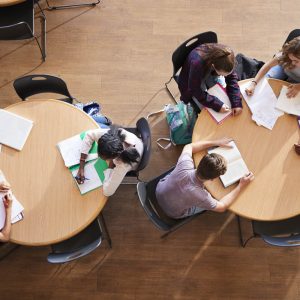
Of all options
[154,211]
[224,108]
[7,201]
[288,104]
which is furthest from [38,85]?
[288,104]

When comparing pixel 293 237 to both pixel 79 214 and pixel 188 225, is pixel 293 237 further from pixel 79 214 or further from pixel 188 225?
pixel 79 214

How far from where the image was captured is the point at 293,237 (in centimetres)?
254

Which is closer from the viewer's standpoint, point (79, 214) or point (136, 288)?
point (79, 214)

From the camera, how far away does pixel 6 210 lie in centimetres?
242

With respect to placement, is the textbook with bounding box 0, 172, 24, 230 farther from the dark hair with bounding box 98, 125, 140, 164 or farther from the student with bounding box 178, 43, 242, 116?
the student with bounding box 178, 43, 242, 116

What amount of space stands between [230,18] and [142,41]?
3.27ft

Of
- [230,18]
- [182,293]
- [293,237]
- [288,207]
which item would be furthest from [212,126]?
[230,18]

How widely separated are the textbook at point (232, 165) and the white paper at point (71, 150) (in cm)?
91

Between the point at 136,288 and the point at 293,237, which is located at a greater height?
the point at 293,237

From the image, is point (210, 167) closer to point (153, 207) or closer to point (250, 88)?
point (153, 207)

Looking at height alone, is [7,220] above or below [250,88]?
below

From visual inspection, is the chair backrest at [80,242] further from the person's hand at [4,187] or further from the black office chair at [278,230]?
the black office chair at [278,230]

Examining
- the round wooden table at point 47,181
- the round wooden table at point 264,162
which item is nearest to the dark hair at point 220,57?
the round wooden table at point 264,162

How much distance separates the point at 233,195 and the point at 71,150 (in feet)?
3.87
